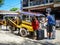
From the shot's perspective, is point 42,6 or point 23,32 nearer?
point 23,32

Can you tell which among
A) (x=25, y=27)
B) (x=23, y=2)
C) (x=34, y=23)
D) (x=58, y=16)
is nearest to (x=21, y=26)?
(x=25, y=27)

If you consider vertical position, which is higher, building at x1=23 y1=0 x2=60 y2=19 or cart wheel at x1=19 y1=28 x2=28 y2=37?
building at x1=23 y1=0 x2=60 y2=19

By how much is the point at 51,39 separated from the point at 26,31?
1.94 metres

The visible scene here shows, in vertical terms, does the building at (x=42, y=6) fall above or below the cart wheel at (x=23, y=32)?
above

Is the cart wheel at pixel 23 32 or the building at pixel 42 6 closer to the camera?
the cart wheel at pixel 23 32

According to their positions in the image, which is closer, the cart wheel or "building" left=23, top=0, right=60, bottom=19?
the cart wheel

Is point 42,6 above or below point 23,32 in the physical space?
above

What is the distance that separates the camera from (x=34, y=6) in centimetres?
3438

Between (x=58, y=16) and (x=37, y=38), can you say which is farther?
(x=58, y=16)

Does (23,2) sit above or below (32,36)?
above

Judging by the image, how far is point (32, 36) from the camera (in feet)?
46.1

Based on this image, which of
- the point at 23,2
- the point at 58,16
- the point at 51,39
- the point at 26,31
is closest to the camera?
the point at 51,39

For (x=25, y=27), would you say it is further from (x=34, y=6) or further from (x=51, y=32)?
(x=34, y=6)

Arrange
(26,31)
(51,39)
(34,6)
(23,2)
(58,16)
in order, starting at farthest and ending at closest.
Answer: (23,2)
(34,6)
(58,16)
(26,31)
(51,39)
